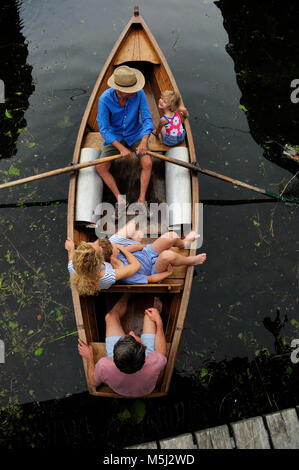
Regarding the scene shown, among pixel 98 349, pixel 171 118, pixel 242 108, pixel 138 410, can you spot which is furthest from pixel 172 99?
pixel 138 410

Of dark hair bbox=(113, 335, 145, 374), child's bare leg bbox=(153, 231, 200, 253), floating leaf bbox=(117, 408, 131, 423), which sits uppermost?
child's bare leg bbox=(153, 231, 200, 253)

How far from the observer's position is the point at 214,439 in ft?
13.5

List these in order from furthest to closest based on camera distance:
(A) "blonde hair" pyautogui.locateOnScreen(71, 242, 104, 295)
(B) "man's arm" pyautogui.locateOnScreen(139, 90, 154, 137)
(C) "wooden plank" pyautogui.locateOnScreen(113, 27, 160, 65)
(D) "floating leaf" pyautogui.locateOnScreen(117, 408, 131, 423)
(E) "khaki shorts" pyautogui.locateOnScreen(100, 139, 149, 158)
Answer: (C) "wooden plank" pyautogui.locateOnScreen(113, 27, 160, 65), (E) "khaki shorts" pyautogui.locateOnScreen(100, 139, 149, 158), (B) "man's arm" pyautogui.locateOnScreen(139, 90, 154, 137), (D) "floating leaf" pyautogui.locateOnScreen(117, 408, 131, 423), (A) "blonde hair" pyautogui.locateOnScreen(71, 242, 104, 295)

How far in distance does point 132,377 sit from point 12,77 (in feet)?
23.4

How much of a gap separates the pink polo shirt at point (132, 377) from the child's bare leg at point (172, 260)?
1.11 metres

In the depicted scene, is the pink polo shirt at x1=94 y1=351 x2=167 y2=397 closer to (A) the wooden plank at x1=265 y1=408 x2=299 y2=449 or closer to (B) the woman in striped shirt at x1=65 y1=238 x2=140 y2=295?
(B) the woman in striped shirt at x1=65 y1=238 x2=140 y2=295

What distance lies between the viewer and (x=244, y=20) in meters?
8.60

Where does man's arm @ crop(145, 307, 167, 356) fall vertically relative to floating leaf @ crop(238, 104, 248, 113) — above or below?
below

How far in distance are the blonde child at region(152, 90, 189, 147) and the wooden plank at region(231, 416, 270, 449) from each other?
406cm

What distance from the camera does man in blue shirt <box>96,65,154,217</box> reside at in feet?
14.9

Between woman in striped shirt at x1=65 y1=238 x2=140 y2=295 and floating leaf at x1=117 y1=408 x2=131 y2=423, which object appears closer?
woman in striped shirt at x1=65 y1=238 x2=140 y2=295

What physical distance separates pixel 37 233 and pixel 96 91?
2623 millimetres

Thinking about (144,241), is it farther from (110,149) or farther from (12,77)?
(12,77)

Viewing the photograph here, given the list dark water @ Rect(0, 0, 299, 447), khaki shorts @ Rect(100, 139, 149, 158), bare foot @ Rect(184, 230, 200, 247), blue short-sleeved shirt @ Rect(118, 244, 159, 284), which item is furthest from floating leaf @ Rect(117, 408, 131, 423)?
khaki shorts @ Rect(100, 139, 149, 158)
